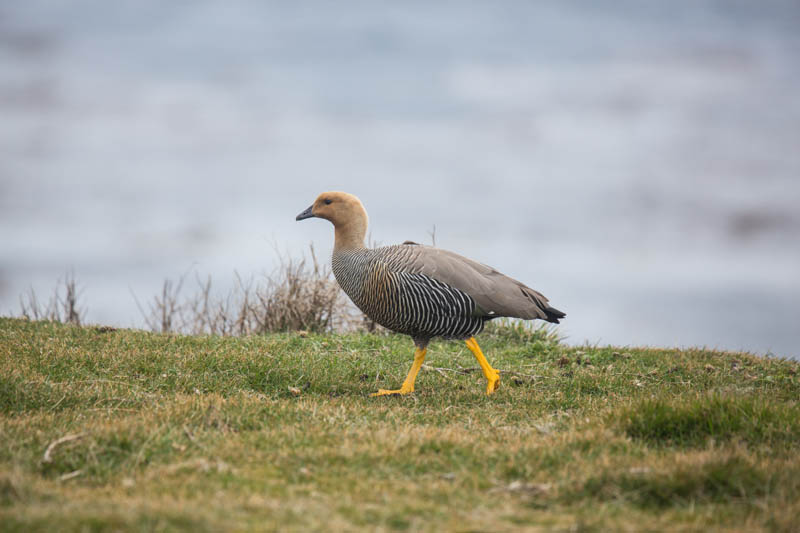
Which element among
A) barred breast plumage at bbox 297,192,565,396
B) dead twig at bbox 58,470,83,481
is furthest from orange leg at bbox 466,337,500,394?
dead twig at bbox 58,470,83,481

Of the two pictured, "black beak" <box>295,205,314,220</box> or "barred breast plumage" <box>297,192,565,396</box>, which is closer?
"barred breast plumage" <box>297,192,565,396</box>

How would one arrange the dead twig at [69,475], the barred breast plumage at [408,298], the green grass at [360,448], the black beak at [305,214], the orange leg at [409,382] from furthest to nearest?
the black beak at [305,214] < the barred breast plumage at [408,298] < the orange leg at [409,382] < the dead twig at [69,475] < the green grass at [360,448]

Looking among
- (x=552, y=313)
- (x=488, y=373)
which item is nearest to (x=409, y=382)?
(x=488, y=373)

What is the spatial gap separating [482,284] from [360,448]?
290 centimetres

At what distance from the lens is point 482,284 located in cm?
686

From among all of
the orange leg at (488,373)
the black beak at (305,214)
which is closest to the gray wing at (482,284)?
the orange leg at (488,373)

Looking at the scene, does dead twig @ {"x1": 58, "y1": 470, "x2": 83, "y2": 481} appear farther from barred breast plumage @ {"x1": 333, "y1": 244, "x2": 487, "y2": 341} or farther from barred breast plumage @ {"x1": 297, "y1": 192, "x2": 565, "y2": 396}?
barred breast plumage @ {"x1": 333, "y1": 244, "x2": 487, "y2": 341}

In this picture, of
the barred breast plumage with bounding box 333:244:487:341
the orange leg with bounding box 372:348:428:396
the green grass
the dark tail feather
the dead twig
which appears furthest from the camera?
the dark tail feather

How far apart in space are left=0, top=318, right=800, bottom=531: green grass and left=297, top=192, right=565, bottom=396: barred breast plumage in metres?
0.59

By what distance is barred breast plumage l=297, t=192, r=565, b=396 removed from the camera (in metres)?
6.68

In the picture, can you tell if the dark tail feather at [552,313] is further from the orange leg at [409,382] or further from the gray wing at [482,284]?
the orange leg at [409,382]

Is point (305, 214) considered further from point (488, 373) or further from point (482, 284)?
point (488, 373)

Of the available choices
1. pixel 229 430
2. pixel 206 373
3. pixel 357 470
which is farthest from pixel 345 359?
pixel 357 470

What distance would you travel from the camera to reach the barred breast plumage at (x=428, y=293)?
668cm
